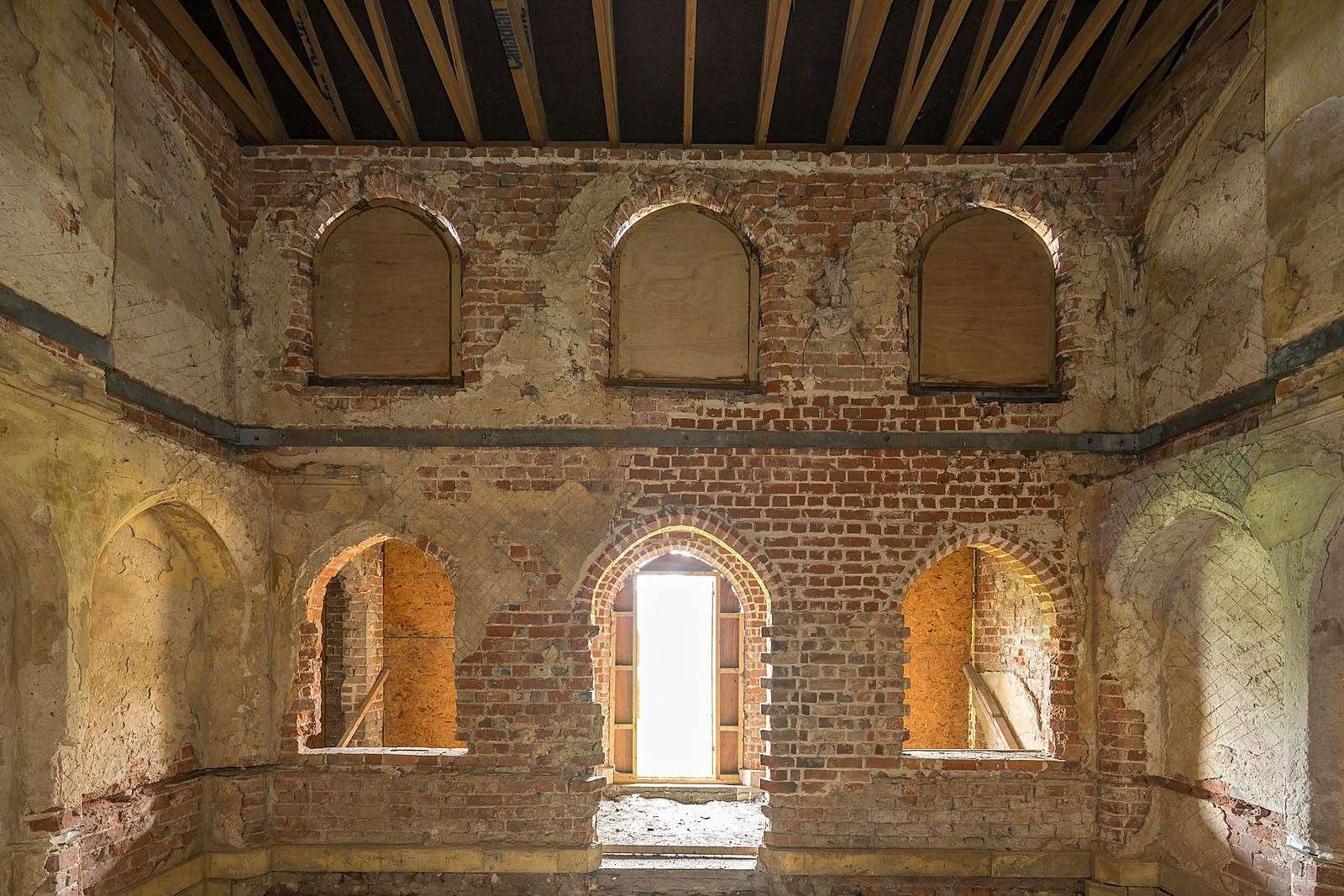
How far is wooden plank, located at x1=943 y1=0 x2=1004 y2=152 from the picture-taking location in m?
5.32

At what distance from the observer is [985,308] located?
21.5 feet

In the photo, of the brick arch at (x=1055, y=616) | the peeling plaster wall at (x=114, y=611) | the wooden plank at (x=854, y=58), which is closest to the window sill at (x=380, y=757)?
the peeling plaster wall at (x=114, y=611)

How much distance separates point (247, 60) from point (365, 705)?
18.8 feet

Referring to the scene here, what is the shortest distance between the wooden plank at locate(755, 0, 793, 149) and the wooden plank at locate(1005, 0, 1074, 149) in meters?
1.61

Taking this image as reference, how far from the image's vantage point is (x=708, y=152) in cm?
646

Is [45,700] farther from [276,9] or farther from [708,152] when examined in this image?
[708,152]

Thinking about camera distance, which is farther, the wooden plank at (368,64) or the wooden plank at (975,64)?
the wooden plank at (975,64)

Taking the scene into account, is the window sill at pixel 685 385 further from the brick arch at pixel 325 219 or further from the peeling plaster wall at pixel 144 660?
the peeling plaster wall at pixel 144 660

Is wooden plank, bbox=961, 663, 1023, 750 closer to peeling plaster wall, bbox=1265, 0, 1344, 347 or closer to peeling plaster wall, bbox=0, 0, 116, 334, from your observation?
peeling plaster wall, bbox=1265, 0, 1344, 347

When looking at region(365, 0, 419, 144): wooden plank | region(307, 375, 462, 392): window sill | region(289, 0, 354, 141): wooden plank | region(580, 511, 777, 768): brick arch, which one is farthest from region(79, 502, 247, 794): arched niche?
region(365, 0, 419, 144): wooden plank

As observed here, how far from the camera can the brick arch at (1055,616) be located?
618cm

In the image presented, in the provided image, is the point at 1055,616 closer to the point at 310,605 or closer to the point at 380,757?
the point at 380,757

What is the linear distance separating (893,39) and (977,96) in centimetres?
67

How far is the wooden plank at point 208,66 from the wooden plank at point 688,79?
292 cm
